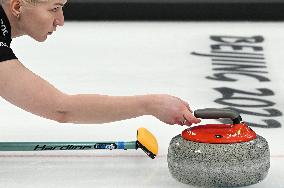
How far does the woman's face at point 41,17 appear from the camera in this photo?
8.14ft

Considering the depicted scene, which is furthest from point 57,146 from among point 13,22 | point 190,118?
point 190,118

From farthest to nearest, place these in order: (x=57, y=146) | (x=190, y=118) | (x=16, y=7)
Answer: (x=57, y=146)
(x=16, y=7)
(x=190, y=118)

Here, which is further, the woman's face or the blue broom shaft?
the blue broom shaft

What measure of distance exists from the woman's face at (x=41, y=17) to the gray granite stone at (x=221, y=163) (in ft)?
1.89

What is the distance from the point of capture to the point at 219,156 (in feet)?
7.72

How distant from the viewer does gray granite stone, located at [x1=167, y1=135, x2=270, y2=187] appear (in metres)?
2.35

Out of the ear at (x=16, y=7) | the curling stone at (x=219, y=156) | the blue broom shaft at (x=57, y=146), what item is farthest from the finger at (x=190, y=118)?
the ear at (x=16, y=7)

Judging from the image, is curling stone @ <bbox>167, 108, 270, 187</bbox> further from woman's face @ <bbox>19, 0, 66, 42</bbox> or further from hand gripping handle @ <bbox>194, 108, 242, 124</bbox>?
woman's face @ <bbox>19, 0, 66, 42</bbox>

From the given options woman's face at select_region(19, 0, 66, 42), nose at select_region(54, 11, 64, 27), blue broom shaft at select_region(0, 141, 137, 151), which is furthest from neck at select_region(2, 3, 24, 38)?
blue broom shaft at select_region(0, 141, 137, 151)

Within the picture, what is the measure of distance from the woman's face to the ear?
0.04ft

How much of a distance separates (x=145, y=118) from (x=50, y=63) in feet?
4.42

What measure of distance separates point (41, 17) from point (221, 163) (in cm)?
74

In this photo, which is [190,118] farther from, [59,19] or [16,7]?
[16,7]

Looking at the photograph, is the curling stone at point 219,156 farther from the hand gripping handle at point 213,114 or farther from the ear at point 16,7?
the ear at point 16,7
